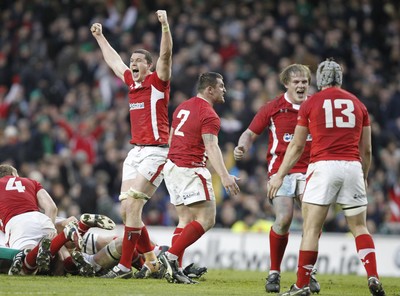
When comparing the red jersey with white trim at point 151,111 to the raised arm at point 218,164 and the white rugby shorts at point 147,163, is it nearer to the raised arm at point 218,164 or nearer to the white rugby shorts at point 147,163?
the white rugby shorts at point 147,163

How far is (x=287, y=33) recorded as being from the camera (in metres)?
24.8

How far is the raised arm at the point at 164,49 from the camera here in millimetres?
11358

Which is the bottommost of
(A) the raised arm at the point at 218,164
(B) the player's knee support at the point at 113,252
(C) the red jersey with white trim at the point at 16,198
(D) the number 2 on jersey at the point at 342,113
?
(B) the player's knee support at the point at 113,252

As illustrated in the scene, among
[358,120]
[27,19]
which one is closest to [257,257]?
[358,120]

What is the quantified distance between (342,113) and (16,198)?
4345 millimetres

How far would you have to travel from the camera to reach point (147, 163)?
11.8 m

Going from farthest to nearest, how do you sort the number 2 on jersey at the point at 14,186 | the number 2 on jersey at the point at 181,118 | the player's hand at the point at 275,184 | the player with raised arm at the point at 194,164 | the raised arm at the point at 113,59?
1. the raised arm at the point at 113,59
2. the number 2 on jersey at the point at 14,186
3. the number 2 on jersey at the point at 181,118
4. the player with raised arm at the point at 194,164
5. the player's hand at the point at 275,184

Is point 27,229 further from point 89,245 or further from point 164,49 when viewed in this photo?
point 164,49

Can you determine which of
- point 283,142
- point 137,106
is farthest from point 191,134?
point 283,142

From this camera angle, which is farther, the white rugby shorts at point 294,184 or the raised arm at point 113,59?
the raised arm at point 113,59

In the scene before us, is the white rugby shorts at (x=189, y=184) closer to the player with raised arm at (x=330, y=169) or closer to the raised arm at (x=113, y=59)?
the player with raised arm at (x=330, y=169)

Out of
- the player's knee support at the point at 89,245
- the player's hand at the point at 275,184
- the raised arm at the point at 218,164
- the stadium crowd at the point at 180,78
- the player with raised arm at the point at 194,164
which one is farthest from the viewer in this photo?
the stadium crowd at the point at 180,78

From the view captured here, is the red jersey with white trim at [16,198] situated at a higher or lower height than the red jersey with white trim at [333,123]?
lower

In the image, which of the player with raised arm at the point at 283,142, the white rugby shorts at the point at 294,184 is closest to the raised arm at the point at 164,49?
the player with raised arm at the point at 283,142
